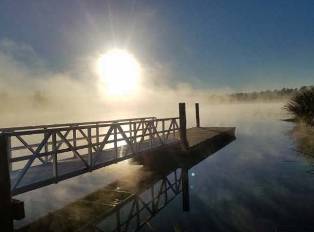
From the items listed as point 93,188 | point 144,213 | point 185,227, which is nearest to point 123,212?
point 144,213

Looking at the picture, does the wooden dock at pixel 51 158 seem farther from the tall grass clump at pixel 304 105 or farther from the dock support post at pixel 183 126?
the tall grass clump at pixel 304 105

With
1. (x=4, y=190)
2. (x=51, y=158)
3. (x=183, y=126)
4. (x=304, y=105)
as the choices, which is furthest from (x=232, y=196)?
(x=304, y=105)

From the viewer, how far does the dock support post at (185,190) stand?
36.5ft

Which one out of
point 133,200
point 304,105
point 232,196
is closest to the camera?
point 232,196

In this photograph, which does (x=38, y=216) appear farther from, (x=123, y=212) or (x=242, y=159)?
(x=242, y=159)

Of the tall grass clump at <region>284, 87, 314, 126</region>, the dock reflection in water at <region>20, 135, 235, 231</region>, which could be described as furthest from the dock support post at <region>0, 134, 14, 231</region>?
the tall grass clump at <region>284, 87, 314, 126</region>

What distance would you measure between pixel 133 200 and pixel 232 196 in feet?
12.0

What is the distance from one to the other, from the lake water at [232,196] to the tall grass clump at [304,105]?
868cm

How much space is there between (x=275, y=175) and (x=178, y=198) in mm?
5210

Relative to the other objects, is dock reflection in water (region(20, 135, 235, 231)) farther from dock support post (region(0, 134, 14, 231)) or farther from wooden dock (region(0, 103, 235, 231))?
dock support post (region(0, 134, 14, 231))

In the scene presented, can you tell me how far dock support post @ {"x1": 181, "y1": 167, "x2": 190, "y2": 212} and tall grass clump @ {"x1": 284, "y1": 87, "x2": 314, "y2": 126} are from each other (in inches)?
587

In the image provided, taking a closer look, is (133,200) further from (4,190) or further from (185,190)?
(4,190)

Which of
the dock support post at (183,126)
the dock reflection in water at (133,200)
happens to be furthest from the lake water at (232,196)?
the dock support post at (183,126)

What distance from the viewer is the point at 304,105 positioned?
27.7 metres
